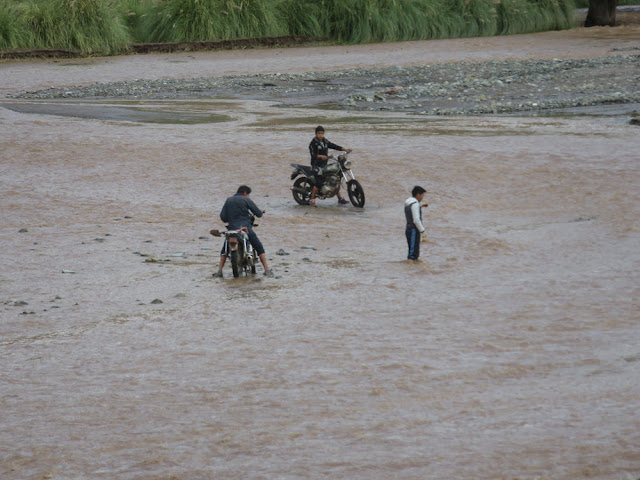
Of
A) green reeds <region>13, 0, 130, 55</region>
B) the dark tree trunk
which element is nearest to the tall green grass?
the dark tree trunk

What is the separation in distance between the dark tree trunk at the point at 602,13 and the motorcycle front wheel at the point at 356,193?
32.2 meters

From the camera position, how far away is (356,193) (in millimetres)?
15789

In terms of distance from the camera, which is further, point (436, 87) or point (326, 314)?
point (436, 87)

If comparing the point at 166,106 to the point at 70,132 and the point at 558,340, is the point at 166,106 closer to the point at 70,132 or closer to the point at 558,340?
the point at 70,132

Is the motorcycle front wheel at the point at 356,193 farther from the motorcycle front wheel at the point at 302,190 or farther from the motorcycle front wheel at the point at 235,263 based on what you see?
the motorcycle front wheel at the point at 235,263

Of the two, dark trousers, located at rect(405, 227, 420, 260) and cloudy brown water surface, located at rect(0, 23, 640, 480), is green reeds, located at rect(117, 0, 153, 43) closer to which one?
cloudy brown water surface, located at rect(0, 23, 640, 480)

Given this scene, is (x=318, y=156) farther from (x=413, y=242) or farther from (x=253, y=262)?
(x=253, y=262)

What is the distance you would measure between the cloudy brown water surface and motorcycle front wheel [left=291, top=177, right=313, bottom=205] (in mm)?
344

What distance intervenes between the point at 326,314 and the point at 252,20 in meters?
31.8

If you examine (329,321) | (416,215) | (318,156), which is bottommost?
(329,321)

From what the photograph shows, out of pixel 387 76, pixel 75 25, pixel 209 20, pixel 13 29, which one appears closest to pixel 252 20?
pixel 209 20

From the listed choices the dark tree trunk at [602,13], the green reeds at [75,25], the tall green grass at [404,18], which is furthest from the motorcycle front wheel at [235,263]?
the dark tree trunk at [602,13]

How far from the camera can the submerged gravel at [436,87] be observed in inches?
1052

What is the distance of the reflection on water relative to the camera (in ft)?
22.4
